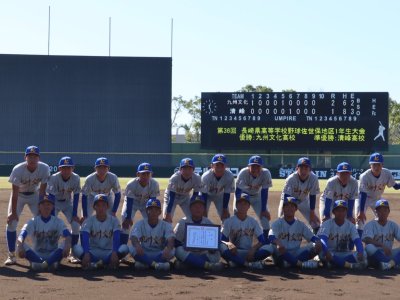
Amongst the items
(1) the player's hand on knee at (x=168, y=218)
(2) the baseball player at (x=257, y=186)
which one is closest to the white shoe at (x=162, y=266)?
(1) the player's hand on knee at (x=168, y=218)

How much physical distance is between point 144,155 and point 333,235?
25.7 metres

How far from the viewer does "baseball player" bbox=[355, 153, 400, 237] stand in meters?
9.58

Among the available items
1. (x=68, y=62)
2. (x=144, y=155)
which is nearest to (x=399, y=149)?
(x=144, y=155)

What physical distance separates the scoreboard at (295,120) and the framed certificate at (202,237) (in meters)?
22.0

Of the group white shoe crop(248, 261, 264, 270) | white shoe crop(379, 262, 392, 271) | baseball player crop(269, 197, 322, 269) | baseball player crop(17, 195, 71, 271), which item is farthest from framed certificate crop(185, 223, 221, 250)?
white shoe crop(379, 262, 392, 271)

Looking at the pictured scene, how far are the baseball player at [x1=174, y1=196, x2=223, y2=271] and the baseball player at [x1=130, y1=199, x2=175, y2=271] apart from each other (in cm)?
13

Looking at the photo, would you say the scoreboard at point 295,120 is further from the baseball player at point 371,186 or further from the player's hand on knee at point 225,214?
the player's hand on knee at point 225,214

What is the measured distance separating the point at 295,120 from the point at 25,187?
22.2 metres

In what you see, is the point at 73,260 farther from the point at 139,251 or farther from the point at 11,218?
the point at 139,251

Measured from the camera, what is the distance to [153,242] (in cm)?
840

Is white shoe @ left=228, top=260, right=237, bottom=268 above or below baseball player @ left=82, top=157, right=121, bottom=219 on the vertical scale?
below

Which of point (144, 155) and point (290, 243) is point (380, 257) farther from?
point (144, 155)

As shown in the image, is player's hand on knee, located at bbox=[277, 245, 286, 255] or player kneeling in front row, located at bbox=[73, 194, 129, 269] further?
player's hand on knee, located at bbox=[277, 245, 286, 255]

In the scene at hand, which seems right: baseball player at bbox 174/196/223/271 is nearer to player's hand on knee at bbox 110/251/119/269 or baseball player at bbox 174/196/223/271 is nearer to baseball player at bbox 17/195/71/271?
player's hand on knee at bbox 110/251/119/269
